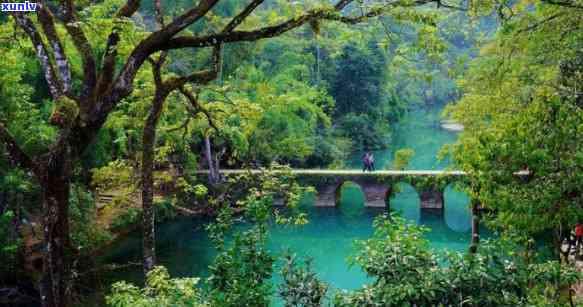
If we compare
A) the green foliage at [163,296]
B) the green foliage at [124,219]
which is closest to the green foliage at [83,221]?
the green foliage at [124,219]

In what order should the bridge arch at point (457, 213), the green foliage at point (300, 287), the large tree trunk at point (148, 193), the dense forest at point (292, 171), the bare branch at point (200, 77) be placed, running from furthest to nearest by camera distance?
1. the bridge arch at point (457, 213)
2. the large tree trunk at point (148, 193)
3. the bare branch at point (200, 77)
4. the green foliage at point (300, 287)
5. the dense forest at point (292, 171)

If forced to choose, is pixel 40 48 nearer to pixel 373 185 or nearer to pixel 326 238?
pixel 326 238

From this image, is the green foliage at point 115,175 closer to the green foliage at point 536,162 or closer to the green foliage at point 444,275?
the green foliage at point 536,162

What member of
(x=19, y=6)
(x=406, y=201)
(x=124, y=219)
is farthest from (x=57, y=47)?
(x=406, y=201)

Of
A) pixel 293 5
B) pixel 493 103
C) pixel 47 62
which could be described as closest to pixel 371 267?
pixel 293 5

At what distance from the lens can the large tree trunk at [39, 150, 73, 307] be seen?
468cm

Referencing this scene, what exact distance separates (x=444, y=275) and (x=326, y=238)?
18.1 m

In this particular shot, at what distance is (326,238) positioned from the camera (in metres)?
22.4

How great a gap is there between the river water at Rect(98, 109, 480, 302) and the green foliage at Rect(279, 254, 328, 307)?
29.5 feet

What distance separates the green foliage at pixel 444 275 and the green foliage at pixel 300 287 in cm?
33

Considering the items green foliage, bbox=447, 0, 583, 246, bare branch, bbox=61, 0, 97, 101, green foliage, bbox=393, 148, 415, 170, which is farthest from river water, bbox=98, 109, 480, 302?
bare branch, bbox=61, 0, 97, 101

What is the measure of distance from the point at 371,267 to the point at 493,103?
30.3 feet

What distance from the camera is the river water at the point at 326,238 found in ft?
58.0

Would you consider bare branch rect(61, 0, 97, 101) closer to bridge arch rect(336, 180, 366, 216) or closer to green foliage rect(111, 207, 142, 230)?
green foliage rect(111, 207, 142, 230)
